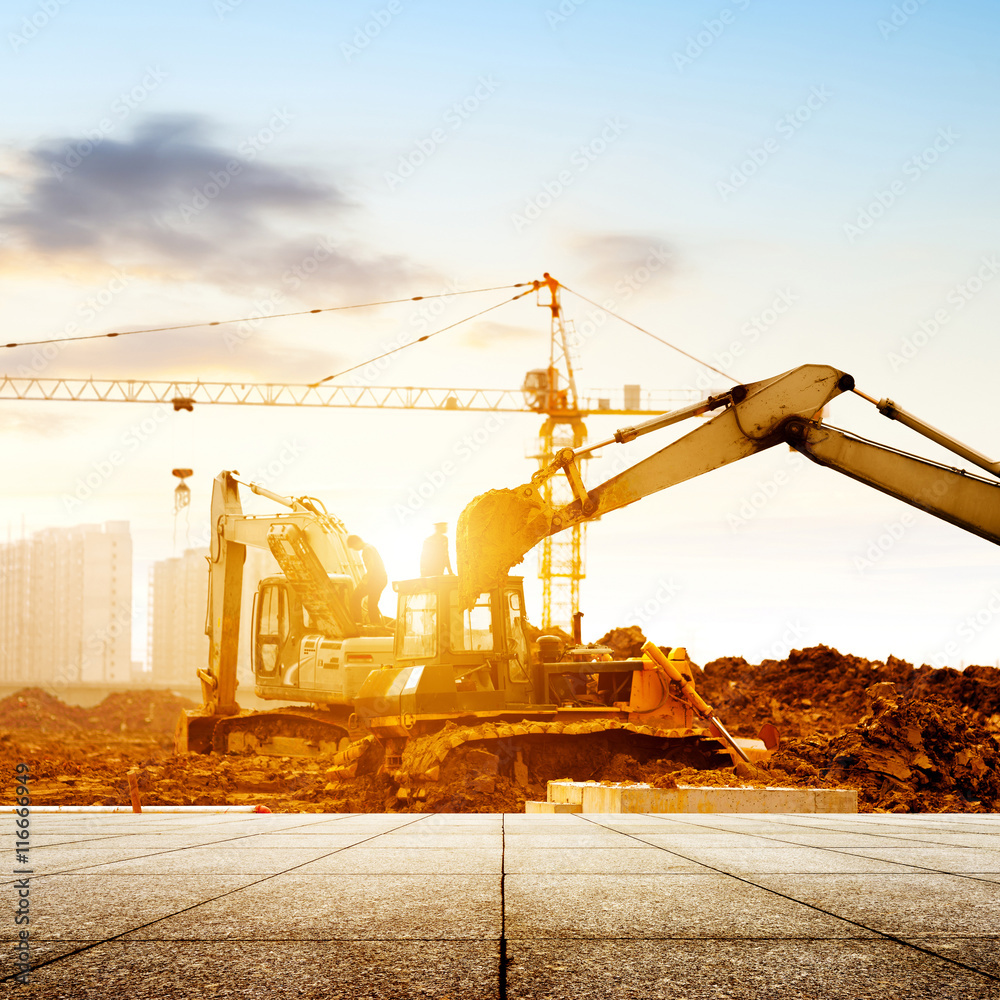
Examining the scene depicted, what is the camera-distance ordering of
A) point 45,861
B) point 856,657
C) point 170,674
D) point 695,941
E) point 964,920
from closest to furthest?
1. point 695,941
2. point 964,920
3. point 45,861
4. point 856,657
5. point 170,674

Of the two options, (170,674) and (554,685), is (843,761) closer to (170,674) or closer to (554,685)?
(554,685)

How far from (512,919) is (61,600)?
140 meters

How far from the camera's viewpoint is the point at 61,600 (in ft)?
435

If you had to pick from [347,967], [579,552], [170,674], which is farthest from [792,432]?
[170,674]

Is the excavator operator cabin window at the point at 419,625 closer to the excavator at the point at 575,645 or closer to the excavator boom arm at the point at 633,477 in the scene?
the excavator at the point at 575,645

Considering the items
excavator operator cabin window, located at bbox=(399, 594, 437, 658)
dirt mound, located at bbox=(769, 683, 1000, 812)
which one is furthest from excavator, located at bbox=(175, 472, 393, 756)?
dirt mound, located at bbox=(769, 683, 1000, 812)

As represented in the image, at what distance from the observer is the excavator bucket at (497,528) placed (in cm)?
1681

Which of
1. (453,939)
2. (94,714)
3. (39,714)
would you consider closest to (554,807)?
(453,939)

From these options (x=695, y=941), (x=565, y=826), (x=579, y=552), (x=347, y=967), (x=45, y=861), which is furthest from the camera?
(x=579, y=552)

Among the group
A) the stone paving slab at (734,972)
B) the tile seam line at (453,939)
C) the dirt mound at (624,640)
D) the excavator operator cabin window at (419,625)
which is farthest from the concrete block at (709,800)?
the dirt mound at (624,640)

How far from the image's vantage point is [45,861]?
665 centimetres

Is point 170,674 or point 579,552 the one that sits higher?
point 579,552

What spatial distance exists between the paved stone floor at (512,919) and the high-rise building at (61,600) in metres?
134

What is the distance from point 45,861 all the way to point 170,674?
449 ft
